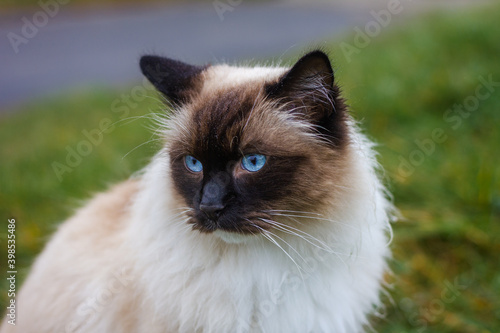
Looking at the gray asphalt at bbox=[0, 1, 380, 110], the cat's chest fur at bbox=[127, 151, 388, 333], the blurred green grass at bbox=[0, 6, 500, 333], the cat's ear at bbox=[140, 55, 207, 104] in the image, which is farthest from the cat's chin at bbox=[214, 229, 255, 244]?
the gray asphalt at bbox=[0, 1, 380, 110]

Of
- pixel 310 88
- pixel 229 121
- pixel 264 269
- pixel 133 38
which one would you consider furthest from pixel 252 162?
pixel 133 38

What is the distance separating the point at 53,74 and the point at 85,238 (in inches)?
332

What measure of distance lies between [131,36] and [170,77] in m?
10.4

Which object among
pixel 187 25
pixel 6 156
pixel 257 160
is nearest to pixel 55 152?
pixel 6 156

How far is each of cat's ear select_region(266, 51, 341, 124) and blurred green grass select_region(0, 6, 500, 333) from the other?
278mm

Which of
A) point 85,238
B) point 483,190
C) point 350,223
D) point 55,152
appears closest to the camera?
point 350,223

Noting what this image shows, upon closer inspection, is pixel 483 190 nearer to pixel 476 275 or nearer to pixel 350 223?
pixel 476 275

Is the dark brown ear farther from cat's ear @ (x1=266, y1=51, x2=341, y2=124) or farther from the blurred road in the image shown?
the blurred road

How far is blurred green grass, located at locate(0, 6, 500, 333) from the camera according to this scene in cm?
338

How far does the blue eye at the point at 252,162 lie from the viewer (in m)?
2.17

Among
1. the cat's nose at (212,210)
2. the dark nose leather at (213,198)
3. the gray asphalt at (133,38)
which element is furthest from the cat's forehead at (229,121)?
the gray asphalt at (133,38)

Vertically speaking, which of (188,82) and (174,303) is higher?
(188,82)

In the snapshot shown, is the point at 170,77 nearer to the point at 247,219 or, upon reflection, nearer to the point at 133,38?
the point at 247,219

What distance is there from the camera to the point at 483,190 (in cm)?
379
